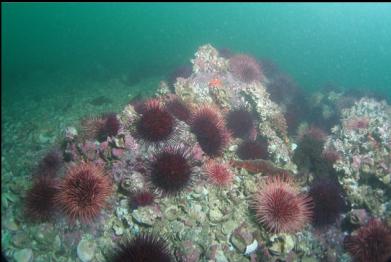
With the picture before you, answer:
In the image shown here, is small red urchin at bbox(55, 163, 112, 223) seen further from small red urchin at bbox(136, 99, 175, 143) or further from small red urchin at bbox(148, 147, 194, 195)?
small red urchin at bbox(136, 99, 175, 143)

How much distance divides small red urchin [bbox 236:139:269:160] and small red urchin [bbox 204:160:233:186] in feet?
3.50

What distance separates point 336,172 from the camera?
7641 millimetres

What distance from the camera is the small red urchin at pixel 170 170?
6.03 meters

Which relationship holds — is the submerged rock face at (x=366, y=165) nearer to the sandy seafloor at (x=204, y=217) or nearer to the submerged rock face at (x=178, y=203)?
the sandy seafloor at (x=204, y=217)

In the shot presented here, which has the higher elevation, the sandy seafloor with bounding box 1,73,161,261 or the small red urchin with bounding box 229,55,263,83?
the small red urchin with bounding box 229,55,263,83

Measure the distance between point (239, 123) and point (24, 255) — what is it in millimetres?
5991

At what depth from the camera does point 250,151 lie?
7.98 m

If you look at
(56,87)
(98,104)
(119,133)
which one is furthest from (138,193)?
(56,87)

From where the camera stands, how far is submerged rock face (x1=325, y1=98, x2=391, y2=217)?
7.02 m

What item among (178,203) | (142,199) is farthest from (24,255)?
(178,203)

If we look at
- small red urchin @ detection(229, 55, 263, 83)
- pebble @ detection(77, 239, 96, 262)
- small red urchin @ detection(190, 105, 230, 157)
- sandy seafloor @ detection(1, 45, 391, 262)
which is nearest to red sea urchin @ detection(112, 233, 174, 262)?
sandy seafloor @ detection(1, 45, 391, 262)

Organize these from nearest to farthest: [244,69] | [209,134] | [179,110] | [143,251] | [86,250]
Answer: [143,251]
[86,250]
[209,134]
[179,110]
[244,69]

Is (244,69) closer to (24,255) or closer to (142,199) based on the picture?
(142,199)

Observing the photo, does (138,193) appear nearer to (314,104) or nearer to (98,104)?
(98,104)
